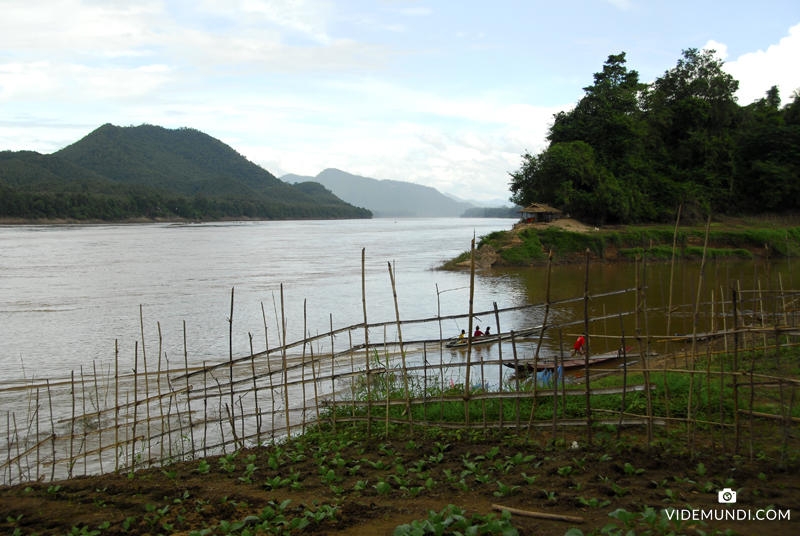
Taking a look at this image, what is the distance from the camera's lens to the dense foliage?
36031 mm

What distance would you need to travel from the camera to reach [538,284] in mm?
25062

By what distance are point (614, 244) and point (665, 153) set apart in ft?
41.2

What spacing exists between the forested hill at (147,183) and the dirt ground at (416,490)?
303 feet

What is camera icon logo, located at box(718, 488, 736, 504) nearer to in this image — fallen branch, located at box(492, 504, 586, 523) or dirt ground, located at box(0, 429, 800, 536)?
dirt ground, located at box(0, 429, 800, 536)

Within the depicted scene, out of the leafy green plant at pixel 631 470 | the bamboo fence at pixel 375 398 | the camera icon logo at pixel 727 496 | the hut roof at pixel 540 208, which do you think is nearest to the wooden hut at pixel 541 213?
the hut roof at pixel 540 208

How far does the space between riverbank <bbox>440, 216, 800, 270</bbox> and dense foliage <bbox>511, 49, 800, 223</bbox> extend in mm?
3102

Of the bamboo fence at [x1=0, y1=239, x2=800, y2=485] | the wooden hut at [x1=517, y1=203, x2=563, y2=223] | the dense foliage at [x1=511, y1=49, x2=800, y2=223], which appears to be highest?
the dense foliage at [x1=511, y1=49, x2=800, y2=223]

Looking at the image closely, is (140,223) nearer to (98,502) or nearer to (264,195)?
(264,195)

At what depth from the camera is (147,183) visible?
13662 cm

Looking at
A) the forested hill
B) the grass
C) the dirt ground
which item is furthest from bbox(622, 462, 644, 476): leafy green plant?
the forested hill

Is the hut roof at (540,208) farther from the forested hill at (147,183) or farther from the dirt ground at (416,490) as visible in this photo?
the forested hill at (147,183)

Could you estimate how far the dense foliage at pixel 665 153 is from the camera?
36.0 m

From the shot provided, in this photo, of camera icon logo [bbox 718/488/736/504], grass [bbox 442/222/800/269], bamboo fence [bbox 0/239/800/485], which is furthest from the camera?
grass [bbox 442/222/800/269]

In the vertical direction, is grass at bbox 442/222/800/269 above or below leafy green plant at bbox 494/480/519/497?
above
